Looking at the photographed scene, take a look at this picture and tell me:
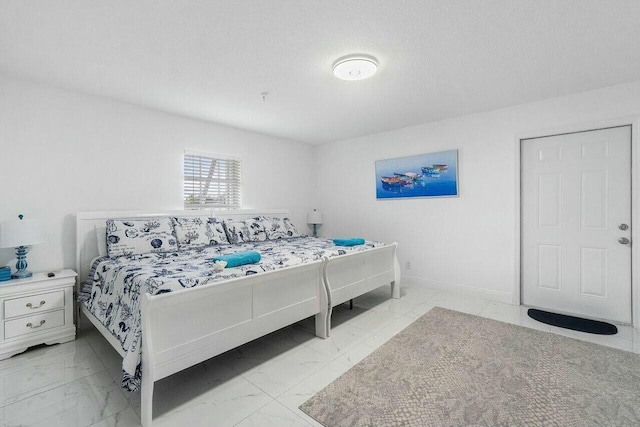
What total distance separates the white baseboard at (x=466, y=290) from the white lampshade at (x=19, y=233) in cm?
427

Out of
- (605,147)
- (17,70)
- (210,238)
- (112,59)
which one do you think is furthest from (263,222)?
(605,147)

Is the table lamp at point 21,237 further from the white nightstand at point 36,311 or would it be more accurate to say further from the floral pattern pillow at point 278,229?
the floral pattern pillow at point 278,229

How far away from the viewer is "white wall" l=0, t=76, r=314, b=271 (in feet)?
8.81

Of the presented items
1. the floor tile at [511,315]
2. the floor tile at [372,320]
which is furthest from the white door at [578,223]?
the floor tile at [372,320]

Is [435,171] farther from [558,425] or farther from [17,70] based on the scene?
[17,70]

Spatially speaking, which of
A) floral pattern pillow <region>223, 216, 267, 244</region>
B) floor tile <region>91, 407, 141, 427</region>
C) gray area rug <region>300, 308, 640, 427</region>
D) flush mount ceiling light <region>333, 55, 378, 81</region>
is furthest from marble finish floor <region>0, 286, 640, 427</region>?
flush mount ceiling light <region>333, 55, 378, 81</region>

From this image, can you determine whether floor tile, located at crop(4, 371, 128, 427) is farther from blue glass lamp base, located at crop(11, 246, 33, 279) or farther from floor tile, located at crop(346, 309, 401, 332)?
floor tile, located at crop(346, 309, 401, 332)

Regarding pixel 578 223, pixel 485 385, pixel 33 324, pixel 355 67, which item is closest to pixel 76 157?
pixel 33 324

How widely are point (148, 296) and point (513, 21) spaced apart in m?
2.79

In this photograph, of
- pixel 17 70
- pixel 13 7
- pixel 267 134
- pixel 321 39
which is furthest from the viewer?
pixel 267 134

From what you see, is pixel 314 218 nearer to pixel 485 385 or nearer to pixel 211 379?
pixel 211 379

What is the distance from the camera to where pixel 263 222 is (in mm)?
4121

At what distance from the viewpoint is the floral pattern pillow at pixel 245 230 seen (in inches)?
147

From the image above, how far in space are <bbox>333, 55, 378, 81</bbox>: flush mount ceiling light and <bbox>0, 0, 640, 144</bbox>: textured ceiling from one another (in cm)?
7
